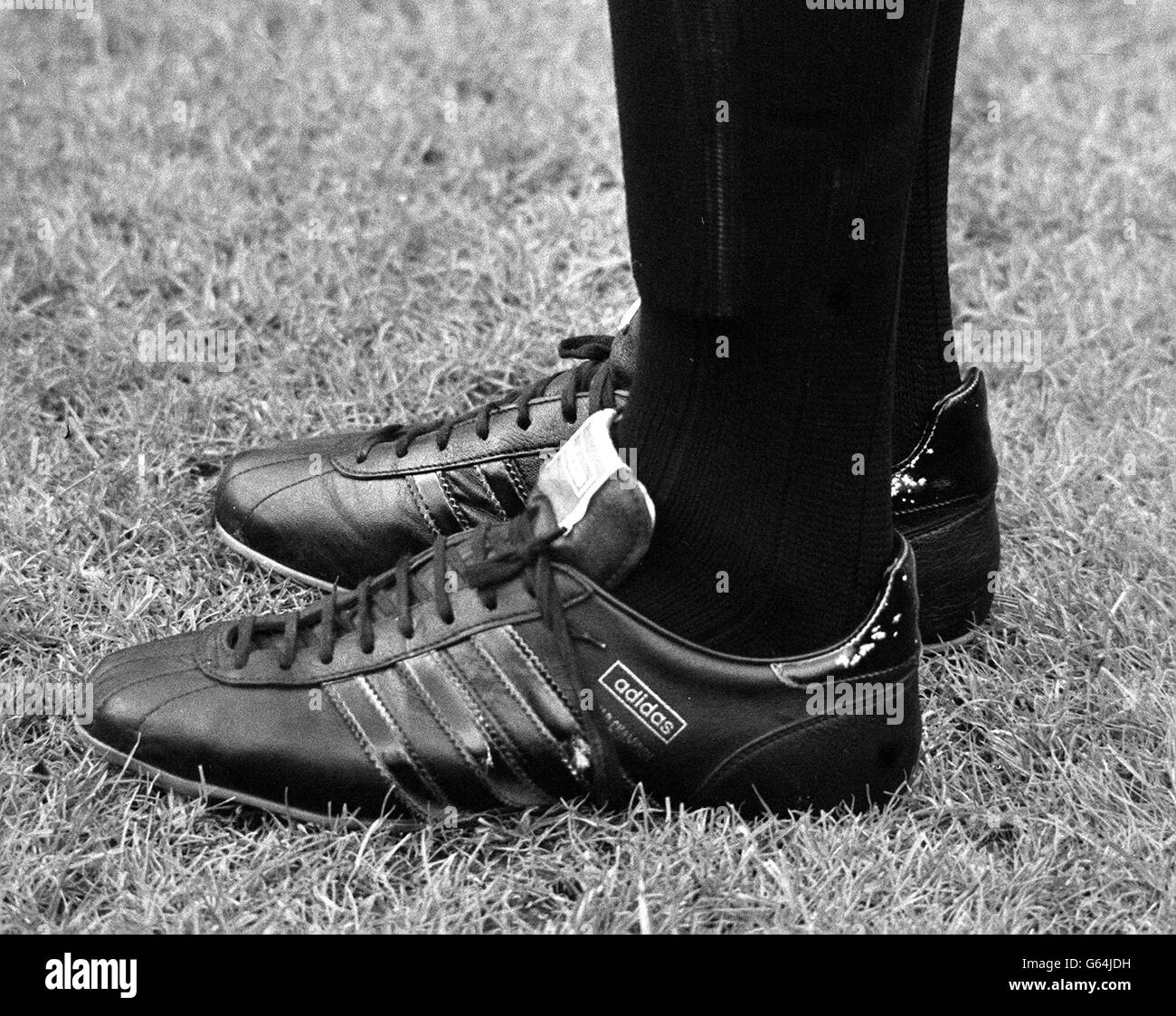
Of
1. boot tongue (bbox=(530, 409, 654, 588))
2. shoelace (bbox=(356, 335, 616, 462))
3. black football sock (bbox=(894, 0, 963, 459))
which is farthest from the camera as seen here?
shoelace (bbox=(356, 335, 616, 462))

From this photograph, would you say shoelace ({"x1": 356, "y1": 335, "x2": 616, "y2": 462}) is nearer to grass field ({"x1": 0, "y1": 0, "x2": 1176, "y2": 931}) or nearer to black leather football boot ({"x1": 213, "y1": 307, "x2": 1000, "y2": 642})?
black leather football boot ({"x1": 213, "y1": 307, "x2": 1000, "y2": 642})

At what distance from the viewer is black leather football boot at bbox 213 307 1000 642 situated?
1.63 metres

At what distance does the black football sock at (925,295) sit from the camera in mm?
1547

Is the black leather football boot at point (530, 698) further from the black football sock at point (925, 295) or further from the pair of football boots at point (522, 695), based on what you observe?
the black football sock at point (925, 295)

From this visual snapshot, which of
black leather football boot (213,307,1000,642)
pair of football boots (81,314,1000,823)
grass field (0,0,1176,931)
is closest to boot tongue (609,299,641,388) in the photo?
black leather football boot (213,307,1000,642)

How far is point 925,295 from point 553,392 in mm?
458

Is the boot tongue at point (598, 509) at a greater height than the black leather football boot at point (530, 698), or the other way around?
the boot tongue at point (598, 509)

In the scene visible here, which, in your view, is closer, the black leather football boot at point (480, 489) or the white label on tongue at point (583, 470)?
the white label on tongue at point (583, 470)

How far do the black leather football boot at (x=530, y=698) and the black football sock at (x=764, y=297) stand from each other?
0.13 feet

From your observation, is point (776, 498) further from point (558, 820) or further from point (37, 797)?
point (37, 797)

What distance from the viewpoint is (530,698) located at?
4.58ft

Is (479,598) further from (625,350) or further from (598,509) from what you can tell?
(625,350)

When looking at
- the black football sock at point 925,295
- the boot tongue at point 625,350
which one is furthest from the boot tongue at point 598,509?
the black football sock at point 925,295

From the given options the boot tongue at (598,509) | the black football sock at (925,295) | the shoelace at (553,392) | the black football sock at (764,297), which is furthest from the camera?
the shoelace at (553,392)
